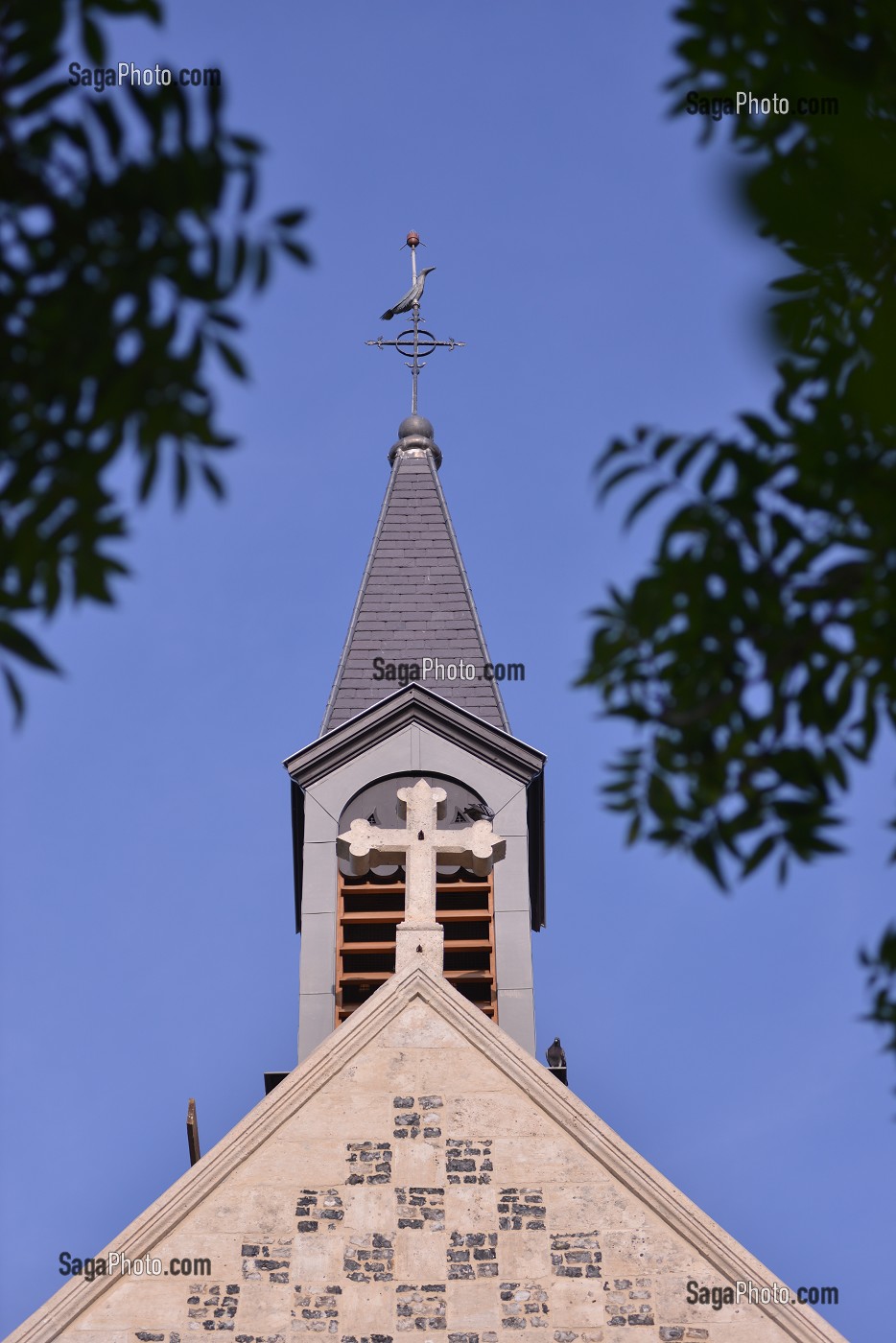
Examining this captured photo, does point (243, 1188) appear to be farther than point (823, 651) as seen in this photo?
Yes

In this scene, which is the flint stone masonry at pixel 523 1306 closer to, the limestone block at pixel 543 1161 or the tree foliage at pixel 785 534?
the limestone block at pixel 543 1161

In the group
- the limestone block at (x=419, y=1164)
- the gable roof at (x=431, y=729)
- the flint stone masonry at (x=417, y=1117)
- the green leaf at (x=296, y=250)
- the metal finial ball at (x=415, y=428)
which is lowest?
the limestone block at (x=419, y=1164)

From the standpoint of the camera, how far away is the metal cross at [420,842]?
16.4 m

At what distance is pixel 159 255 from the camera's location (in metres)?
4.28

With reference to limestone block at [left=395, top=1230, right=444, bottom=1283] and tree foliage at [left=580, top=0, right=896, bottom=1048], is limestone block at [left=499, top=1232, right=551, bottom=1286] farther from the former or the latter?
tree foliage at [left=580, top=0, right=896, bottom=1048]

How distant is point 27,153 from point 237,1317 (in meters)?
9.49

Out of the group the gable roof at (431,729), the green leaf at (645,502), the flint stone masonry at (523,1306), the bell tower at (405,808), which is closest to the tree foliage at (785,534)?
the green leaf at (645,502)

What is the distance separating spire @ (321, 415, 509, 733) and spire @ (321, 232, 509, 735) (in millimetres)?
10

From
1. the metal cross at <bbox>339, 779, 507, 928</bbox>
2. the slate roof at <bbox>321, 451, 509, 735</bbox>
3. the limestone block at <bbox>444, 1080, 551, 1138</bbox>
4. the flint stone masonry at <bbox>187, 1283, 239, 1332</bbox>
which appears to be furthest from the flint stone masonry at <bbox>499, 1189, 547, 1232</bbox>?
the slate roof at <bbox>321, 451, 509, 735</bbox>

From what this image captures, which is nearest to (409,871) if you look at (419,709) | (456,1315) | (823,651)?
(419,709)

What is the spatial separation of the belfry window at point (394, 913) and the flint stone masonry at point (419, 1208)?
150 inches

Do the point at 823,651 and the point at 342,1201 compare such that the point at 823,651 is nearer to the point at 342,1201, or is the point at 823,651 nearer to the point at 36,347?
the point at 36,347

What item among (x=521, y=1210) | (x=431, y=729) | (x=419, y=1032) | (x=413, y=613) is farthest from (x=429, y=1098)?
(x=413, y=613)

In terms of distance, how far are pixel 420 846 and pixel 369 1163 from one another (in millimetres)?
3712
